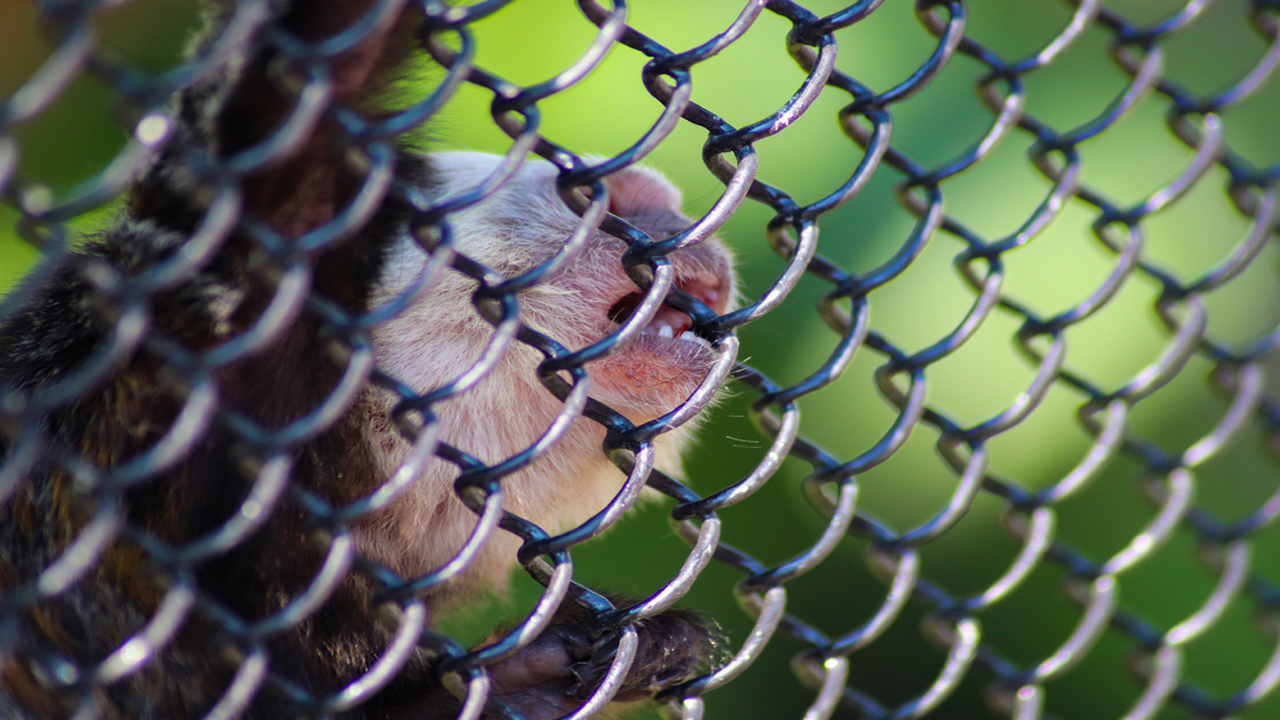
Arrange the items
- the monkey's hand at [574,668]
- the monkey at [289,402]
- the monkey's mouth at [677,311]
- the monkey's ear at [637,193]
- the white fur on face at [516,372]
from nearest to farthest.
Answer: the monkey at [289,402] → the monkey's hand at [574,668] → the white fur on face at [516,372] → the monkey's mouth at [677,311] → the monkey's ear at [637,193]

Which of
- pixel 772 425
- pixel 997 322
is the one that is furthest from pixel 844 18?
pixel 997 322

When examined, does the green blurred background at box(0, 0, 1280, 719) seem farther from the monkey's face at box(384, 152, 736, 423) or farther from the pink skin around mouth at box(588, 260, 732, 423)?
the pink skin around mouth at box(588, 260, 732, 423)

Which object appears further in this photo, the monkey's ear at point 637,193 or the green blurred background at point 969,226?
the green blurred background at point 969,226

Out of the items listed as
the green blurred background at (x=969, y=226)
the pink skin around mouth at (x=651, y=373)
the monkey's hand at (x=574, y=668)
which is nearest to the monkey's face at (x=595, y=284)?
the pink skin around mouth at (x=651, y=373)

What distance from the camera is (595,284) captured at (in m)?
→ 1.87

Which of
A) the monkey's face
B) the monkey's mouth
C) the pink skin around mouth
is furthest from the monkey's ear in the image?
the pink skin around mouth

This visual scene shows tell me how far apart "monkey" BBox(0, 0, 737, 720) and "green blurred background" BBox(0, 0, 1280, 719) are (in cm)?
113

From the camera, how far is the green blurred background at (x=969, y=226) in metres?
3.11

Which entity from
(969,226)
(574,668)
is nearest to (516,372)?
(574,668)

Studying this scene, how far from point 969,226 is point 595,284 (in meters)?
1.68

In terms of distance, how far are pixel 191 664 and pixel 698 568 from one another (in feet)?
2.45

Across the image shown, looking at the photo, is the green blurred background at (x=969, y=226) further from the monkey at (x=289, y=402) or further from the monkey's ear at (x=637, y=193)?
the monkey at (x=289, y=402)

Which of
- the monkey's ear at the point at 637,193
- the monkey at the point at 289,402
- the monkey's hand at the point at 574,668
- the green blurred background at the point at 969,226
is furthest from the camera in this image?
the green blurred background at the point at 969,226

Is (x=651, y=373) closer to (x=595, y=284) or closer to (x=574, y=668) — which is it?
(x=595, y=284)
